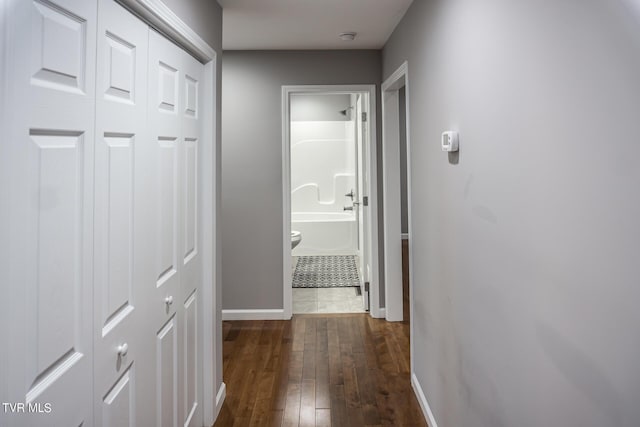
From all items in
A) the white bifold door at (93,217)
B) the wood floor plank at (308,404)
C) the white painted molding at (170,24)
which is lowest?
the wood floor plank at (308,404)

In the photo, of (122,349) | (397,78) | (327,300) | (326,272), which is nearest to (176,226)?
(122,349)

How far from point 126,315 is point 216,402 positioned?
1.22m

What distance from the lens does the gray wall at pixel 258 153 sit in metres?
3.65

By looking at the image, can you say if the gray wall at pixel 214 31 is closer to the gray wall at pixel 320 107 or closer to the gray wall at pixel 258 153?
the gray wall at pixel 258 153

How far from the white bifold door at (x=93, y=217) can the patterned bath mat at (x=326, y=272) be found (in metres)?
3.22

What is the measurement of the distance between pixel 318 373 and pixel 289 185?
1.65 m

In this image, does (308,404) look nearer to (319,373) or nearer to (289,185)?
(319,373)

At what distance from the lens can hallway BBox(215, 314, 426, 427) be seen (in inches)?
90.4

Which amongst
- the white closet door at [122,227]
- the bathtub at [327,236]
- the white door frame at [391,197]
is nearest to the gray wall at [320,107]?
the bathtub at [327,236]

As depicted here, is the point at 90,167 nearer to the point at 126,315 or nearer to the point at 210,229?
the point at 126,315

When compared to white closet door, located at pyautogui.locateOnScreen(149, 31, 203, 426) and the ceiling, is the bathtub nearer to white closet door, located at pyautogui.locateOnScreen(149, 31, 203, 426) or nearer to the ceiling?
the ceiling

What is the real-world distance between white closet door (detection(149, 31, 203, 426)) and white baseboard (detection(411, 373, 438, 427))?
3.90 ft

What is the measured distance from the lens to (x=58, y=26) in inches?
36.4

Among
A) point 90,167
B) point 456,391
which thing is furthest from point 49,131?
point 456,391
